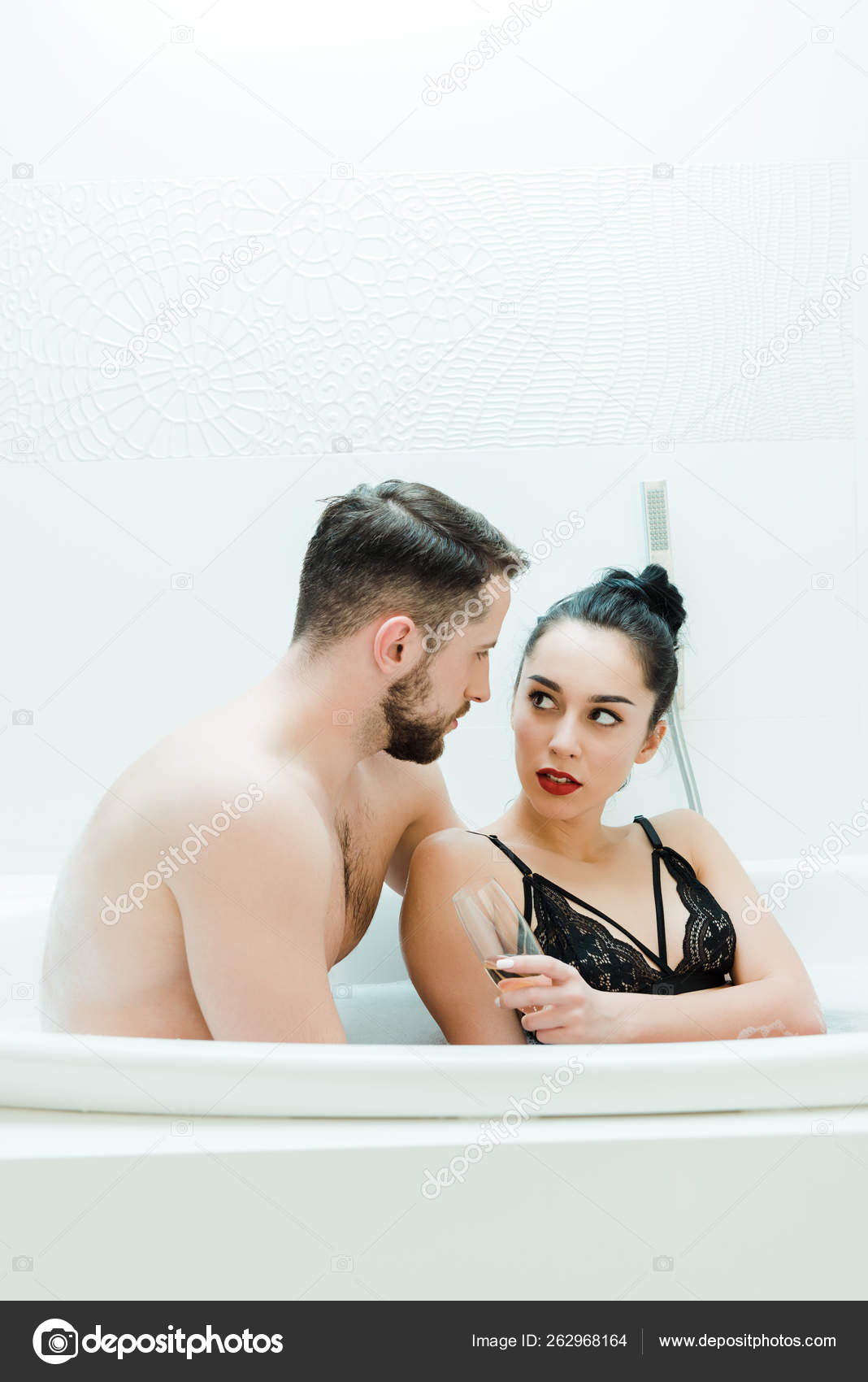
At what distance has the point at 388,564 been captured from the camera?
1.24 metres

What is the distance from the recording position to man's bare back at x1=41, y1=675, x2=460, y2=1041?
3.39ft

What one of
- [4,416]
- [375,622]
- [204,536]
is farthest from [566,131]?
[375,622]

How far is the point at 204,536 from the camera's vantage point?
2232 mm

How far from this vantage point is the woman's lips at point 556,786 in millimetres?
1462

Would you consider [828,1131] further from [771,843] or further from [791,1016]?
[771,843]

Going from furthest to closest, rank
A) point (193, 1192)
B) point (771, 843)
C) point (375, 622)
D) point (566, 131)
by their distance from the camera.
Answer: point (771, 843), point (566, 131), point (375, 622), point (193, 1192)

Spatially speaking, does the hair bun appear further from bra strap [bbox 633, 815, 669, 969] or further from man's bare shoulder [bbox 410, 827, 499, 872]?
man's bare shoulder [bbox 410, 827, 499, 872]

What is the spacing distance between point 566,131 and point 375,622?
1428 millimetres

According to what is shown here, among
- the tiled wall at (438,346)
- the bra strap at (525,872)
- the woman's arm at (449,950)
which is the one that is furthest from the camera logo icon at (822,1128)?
the tiled wall at (438,346)

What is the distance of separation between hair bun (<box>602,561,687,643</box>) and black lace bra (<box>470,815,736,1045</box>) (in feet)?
1.32

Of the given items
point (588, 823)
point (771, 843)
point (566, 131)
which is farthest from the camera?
point (771, 843)

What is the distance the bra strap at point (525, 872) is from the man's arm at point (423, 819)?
13 cm

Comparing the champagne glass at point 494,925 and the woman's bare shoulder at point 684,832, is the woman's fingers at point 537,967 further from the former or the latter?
the woman's bare shoulder at point 684,832

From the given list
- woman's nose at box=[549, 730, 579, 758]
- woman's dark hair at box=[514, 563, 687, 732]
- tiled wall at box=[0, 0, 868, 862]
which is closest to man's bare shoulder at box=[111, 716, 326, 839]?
woman's nose at box=[549, 730, 579, 758]
